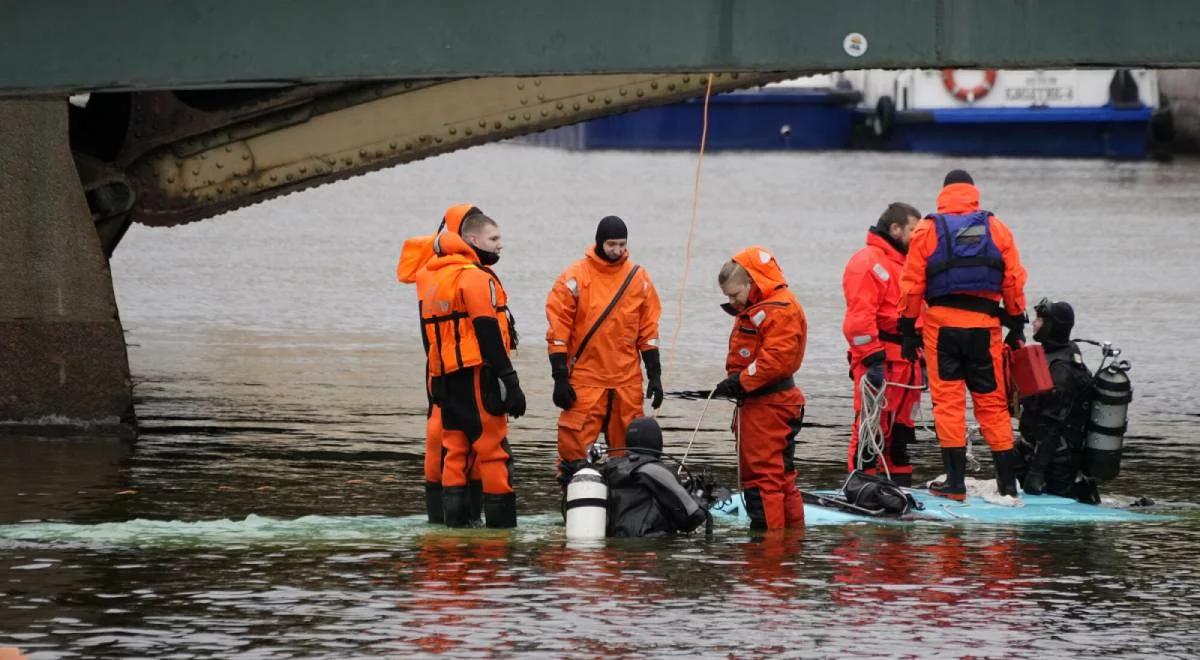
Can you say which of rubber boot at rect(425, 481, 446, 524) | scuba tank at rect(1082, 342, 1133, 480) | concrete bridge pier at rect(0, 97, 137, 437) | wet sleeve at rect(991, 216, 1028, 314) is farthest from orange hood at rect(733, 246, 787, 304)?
concrete bridge pier at rect(0, 97, 137, 437)

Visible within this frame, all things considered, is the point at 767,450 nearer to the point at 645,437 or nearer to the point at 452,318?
the point at 645,437

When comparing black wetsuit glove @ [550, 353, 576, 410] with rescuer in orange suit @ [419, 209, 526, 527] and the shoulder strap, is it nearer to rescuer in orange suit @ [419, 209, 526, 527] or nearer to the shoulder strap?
the shoulder strap

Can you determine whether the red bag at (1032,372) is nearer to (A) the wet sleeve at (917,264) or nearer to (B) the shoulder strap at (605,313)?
(A) the wet sleeve at (917,264)

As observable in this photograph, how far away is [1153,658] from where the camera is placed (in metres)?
8.41

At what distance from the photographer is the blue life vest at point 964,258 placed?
38.8ft

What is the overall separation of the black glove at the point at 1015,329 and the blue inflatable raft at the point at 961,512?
0.86 meters

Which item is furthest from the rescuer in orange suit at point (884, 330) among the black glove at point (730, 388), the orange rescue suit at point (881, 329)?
the black glove at point (730, 388)

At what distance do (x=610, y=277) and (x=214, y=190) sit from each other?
17.5 ft

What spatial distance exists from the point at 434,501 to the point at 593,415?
1090mm

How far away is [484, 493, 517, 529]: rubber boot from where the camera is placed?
10930 millimetres

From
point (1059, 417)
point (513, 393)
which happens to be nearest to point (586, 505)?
point (513, 393)

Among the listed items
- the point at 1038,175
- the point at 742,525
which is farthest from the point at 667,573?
the point at 1038,175

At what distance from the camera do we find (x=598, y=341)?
466 inches

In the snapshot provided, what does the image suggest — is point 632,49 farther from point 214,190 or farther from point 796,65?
point 214,190
